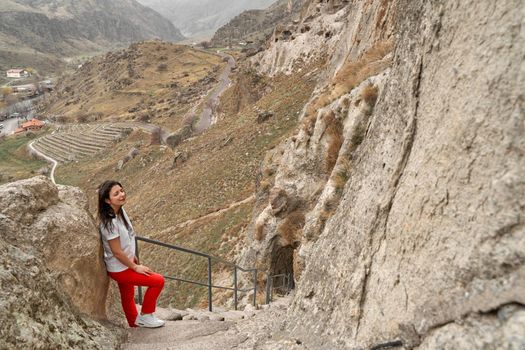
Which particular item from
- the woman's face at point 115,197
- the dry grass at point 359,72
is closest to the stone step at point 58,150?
the dry grass at point 359,72

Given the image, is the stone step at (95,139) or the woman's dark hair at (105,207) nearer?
the woman's dark hair at (105,207)

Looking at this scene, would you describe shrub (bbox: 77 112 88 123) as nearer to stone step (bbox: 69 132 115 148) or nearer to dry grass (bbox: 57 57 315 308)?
stone step (bbox: 69 132 115 148)

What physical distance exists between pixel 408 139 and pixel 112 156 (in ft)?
235

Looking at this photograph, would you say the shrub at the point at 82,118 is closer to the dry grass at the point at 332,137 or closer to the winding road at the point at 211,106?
the winding road at the point at 211,106

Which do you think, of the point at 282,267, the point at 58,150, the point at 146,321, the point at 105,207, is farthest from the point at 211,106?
the point at 105,207

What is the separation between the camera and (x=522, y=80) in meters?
2.75

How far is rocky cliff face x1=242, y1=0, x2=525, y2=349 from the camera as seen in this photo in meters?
2.72

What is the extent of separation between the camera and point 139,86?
4904 inches

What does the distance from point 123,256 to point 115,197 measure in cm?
88

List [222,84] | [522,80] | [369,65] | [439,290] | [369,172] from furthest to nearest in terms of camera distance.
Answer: [222,84]
[369,65]
[369,172]
[439,290]
[522,80]

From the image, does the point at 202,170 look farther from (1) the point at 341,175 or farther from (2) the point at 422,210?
(2) the point at 422,210

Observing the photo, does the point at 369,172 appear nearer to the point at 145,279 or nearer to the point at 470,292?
the point at 470,292

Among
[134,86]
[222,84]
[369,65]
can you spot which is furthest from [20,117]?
[369,65]

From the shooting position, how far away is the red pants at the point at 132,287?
19.6ft
